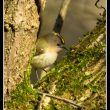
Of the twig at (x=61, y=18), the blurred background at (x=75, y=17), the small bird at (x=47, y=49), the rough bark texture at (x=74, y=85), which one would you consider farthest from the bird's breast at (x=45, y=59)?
the blurred background at (x=75, y=17)

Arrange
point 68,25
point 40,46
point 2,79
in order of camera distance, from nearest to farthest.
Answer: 1. point 2,79
2. point 40,46
3. point 68,25

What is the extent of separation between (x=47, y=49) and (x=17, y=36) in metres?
2.30

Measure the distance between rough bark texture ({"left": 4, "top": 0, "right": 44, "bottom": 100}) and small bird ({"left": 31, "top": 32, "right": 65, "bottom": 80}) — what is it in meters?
1.73

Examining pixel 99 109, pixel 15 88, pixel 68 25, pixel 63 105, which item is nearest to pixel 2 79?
pixel 15 88

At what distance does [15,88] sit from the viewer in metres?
3.88

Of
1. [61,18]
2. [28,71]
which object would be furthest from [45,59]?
[28,71]

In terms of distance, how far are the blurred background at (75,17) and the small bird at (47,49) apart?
3.90m

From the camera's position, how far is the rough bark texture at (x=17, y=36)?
150 inches

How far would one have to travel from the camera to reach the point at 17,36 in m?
3.84

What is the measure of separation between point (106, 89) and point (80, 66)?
0.90 ft

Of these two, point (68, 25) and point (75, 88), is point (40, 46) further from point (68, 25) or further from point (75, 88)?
point (68, 25)

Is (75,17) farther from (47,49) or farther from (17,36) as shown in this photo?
(17,36)

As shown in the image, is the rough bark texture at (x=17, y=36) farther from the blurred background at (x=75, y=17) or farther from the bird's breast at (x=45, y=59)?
the blurred background at (x=75, y=17)

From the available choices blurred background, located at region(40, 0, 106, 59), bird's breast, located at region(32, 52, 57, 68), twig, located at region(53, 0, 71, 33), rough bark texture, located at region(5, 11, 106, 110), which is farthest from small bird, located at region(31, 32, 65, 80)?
blurred background, located at region(40, 0, 106, 59)
